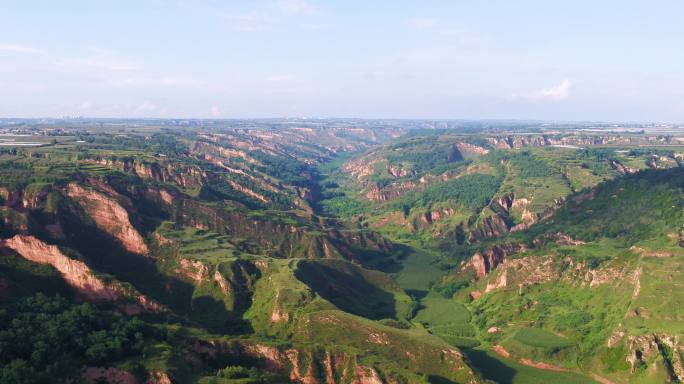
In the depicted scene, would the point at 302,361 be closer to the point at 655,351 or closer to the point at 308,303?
the point at 308,303

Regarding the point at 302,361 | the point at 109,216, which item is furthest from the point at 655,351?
the point at 109,216

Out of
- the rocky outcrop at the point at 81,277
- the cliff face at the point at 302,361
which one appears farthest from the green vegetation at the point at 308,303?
the rocky outcrop at the point at 81,277

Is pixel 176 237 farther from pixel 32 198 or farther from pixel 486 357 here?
pixel 486 357

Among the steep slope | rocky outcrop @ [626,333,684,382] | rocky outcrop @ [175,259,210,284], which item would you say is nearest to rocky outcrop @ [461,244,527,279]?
the steep slope

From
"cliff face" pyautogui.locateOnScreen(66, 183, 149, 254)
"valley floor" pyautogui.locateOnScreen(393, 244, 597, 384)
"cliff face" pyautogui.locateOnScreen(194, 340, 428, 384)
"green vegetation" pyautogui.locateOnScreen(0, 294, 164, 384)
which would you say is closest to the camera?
"green vegetation" pyautogui.locateOnScreen(0, 294, 164, 384)

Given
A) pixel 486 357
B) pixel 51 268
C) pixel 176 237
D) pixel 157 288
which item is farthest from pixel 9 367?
pixel 486 357

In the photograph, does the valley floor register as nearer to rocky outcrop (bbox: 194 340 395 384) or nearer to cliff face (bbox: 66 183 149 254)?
rocky outcrop (bbox: 194 340 395 384)

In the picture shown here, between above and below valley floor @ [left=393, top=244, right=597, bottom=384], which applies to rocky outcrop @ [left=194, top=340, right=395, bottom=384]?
above
